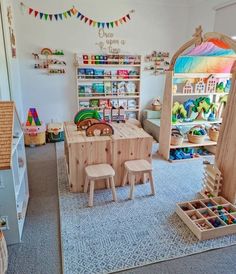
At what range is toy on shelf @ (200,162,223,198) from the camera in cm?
232

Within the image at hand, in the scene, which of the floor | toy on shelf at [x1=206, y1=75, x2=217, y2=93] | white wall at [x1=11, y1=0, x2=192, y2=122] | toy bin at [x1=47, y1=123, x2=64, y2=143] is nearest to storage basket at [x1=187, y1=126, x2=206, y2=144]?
toy on shelf at [x1=206, y1=75, x2=217, y2=93]

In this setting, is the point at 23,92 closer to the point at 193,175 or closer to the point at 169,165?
the point at 169,165

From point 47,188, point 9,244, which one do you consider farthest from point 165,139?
point 9,244

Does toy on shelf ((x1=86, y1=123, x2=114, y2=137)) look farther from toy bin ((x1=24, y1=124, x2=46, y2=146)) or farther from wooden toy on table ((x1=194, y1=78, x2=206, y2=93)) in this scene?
toy bin ((x1=24, y1=124, x2=46, y2=146))

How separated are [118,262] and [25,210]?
1.04 meters

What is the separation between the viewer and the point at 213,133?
357cm

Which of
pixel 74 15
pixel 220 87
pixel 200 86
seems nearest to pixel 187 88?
pixel 200 86

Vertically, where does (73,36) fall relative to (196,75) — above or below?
above

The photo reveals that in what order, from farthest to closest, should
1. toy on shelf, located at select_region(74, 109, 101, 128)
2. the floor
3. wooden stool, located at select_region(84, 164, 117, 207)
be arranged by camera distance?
toy on shelf, located at select_region(74, 109, 101, 128) → wooden stool, located at select_region(84, 164, 117, 207) → the floor

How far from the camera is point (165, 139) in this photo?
135 inches

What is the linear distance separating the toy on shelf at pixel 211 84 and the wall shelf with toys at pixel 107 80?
151cm

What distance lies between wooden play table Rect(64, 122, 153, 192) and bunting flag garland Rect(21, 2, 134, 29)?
99.7 inches

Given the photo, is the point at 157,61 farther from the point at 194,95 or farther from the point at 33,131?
the point at 33,131

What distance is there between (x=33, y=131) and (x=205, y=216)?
3.04m
